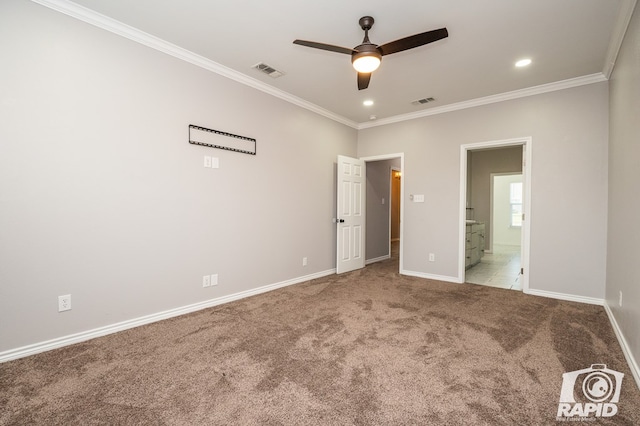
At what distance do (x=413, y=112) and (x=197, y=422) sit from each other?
4847 millimetres

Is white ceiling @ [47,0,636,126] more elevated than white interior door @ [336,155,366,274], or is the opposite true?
white ceiling @ [47,0,636,126]

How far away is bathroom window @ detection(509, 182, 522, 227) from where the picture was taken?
912 centimetres

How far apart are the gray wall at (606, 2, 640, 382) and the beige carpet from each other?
33 centimetres

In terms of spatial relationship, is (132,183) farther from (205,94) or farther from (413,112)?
(413,112)

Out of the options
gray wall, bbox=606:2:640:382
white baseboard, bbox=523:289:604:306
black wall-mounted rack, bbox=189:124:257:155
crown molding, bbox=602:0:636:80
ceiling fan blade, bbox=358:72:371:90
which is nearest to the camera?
gray wall, bbox=606:2:640:382

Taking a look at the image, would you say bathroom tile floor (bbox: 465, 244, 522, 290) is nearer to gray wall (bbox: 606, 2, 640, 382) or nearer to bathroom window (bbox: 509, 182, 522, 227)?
gray wall (bbox: 606, 2, 640, 382)

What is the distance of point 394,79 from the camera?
3.56 meters

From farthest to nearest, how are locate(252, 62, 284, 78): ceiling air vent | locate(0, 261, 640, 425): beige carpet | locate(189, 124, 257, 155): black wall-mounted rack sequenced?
locate(252, 62, 284, 78): ceiling air vent
locate(189, 124, 257, 155): black wall-mounted rack
locate(0, 261, 640, 425): beige carpet

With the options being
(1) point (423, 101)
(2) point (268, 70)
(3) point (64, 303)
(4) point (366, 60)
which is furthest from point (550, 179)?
(3) point (64, 303)

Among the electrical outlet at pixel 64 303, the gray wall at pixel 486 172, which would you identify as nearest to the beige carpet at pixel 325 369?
the electrical outlet at pixel 64 303

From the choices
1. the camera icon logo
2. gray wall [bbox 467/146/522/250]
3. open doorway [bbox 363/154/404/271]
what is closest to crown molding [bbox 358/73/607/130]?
open doorway [bbox 363/154/404/271]

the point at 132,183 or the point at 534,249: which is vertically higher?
the point at 132,183

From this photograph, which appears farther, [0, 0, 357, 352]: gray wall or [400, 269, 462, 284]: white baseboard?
[400, 269, 462, 284]: white baseboard

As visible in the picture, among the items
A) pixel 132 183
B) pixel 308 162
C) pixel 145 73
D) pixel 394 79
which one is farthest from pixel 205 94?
pixel 394 79
